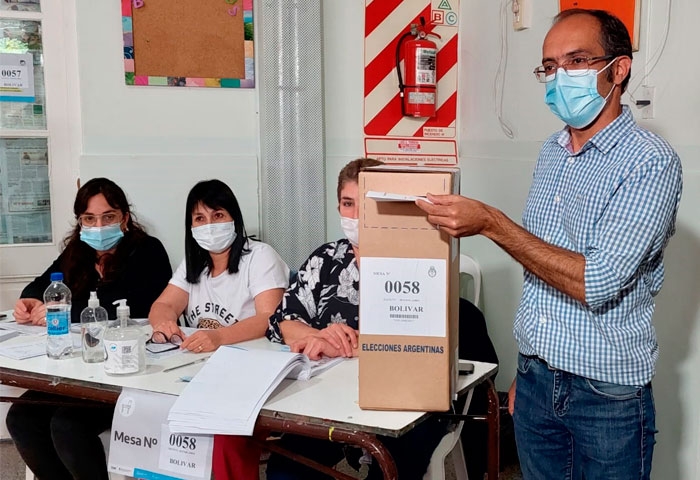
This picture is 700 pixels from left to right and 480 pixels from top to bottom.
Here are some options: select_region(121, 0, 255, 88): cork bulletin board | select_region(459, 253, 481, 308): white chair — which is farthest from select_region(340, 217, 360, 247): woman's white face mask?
select_region(121, 0, 255, 88): cork bulletin board

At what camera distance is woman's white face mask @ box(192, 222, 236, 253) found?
253cm

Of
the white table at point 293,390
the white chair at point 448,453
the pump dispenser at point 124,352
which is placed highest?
the pump dispenser at point 124,352

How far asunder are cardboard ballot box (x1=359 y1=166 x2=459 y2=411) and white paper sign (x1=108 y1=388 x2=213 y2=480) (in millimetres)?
488

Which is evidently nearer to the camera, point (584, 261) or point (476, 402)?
point (584, 261)

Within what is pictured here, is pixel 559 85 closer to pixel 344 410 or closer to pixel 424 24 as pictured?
pixel 344 410

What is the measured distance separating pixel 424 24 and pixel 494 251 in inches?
42.3

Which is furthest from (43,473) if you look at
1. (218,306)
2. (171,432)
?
(171,432)

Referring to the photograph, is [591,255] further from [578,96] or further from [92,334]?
[92,334]

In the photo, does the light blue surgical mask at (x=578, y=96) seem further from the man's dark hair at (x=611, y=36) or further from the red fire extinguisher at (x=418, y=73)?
the red fire extinguisher at (x=418, y=73)

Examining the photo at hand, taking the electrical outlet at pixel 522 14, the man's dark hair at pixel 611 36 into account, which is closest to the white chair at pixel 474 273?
the electrical outlet at pixel 522 14

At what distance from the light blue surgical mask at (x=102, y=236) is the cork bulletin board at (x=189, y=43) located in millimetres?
734

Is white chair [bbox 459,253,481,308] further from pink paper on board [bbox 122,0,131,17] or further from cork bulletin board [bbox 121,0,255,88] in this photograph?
pink paper on board [bbox 122,0,131,17]

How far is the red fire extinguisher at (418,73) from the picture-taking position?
3176 mm

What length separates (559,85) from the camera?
1565 millimetres
